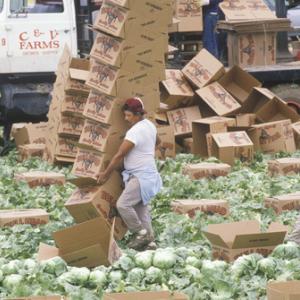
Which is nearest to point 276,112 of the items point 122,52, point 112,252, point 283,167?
point 283,167

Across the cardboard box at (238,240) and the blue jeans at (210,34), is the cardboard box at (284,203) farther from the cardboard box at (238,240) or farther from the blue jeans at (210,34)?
the blue jeans at (210,34)

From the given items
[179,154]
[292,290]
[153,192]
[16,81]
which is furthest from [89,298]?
[16,81]

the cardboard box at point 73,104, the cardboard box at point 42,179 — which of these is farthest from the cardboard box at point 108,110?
the cardboard box at point 73,104

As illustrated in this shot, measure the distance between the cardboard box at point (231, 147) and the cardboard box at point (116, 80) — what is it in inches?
169

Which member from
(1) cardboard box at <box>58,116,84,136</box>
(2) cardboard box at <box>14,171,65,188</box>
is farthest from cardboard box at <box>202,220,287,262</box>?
(1) cardboard box at <box>58,116,84,136</box>

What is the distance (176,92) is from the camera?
55.6ft

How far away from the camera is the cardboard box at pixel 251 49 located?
1789 centimetres

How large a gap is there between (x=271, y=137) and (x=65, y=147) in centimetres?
283

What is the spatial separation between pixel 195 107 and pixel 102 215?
6.41 metres

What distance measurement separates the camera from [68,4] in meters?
18.0

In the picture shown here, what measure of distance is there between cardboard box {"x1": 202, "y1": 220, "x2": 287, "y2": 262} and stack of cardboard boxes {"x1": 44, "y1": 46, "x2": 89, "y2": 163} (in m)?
6.50

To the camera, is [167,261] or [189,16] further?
[189,16]

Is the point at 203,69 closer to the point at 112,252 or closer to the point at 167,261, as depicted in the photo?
the point at 112,252

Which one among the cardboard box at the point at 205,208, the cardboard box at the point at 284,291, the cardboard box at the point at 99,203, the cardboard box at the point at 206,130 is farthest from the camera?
the cardboard box at the point at 206,130
